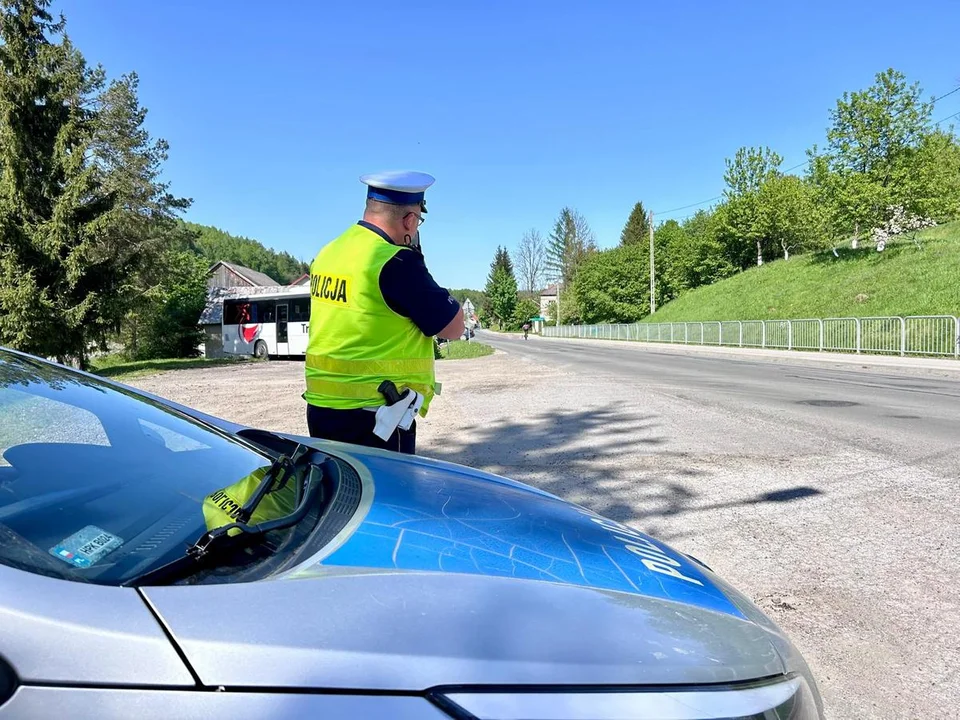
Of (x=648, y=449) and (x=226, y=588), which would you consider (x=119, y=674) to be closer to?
(x=226, y=588)

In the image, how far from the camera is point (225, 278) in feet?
243

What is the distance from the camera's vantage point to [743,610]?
153cm

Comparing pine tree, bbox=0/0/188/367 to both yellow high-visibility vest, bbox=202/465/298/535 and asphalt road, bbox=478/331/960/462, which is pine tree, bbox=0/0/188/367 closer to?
asphalt road, bbox=478/331/960/462

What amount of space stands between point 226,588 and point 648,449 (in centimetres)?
564

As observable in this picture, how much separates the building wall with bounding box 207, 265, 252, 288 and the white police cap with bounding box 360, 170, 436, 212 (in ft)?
241

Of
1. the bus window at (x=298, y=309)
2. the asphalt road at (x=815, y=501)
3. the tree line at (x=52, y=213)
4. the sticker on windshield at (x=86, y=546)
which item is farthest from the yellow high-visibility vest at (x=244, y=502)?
the bus window at (x=298, y=309)

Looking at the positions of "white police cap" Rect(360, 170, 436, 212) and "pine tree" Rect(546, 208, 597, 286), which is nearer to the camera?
"white police cap" Rect(360, 170, 436, 212)

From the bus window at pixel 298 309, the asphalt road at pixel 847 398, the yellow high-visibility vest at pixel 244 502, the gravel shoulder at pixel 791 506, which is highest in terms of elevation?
the bus window at pixel 298 309

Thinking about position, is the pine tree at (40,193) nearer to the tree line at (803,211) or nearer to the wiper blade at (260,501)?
the wiper blade at (260,501)

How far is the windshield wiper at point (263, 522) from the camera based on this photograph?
116 centimetres

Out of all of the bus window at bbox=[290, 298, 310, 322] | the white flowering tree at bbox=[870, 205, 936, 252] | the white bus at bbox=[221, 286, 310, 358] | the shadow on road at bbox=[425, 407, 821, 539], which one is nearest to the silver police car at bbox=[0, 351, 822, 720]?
the shadow on road at bbox=[425, 407, 821, 539]

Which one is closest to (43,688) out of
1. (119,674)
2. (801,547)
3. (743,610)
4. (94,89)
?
(119,674)

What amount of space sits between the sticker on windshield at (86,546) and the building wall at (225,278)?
245ft

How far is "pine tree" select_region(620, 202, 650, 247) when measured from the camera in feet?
274
